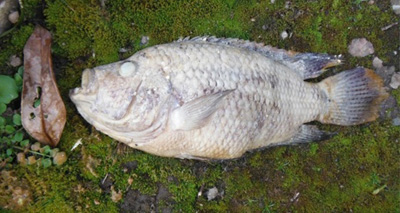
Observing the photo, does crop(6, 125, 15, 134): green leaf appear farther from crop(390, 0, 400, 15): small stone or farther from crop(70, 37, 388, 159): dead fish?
crop(390, 0, 400, 15): small stone

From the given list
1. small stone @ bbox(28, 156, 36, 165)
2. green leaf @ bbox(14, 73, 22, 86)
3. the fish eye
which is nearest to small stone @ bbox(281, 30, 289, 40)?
the fish eye

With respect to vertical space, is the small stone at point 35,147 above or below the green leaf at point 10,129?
below

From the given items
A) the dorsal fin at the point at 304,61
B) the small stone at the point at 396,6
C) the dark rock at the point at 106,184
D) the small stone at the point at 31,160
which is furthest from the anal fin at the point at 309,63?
the small stone at the point at 31,160

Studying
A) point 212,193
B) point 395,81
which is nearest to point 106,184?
point 212,193

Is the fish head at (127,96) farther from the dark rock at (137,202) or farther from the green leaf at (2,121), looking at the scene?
the dark rock at (137,202)

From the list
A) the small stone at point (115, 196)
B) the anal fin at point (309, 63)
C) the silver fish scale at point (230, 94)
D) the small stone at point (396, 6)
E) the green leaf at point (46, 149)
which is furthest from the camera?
the small stone at point (396, 6)

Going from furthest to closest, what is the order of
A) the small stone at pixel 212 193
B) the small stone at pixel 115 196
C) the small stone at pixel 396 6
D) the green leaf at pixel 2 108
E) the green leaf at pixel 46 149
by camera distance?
the small stone at pixel 396 6 → the small stone at pixel 212 193 → the small stone at pixel 115 196 → the green leaf at pixel 46 149 → the green leaf at pixel 2 108
